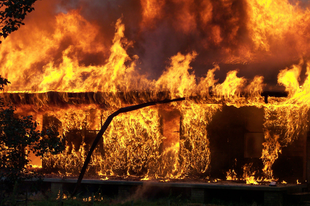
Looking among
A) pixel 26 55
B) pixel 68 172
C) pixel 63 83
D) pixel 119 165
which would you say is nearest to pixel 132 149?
pixel 119 165

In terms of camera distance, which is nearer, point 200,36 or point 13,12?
point 13,12

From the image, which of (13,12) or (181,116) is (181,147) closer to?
(181,116)

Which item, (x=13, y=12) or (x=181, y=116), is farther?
(x=181, y=116)

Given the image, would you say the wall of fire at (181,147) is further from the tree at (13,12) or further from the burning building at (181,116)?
the tree at (13,12)

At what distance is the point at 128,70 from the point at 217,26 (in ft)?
26.8

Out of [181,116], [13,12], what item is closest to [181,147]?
[181,116]

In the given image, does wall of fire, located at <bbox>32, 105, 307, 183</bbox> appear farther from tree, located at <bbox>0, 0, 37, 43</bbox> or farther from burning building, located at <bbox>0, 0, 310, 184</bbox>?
tree, located at <bbox>0, 0, 37, 43</bbox>

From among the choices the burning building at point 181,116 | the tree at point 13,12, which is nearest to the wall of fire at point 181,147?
the burning building at point 181,116

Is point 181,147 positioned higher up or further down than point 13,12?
further down

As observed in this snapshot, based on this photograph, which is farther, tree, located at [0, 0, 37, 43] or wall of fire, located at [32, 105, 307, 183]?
wall of fire, located at [32, 105, 307, 183]

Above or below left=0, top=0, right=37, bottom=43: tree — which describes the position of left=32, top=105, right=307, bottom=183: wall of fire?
below

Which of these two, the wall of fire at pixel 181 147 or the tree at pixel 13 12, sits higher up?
the tree at pixel 13 12

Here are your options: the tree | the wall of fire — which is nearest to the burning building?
the wall of fire

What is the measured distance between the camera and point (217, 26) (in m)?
20.1
